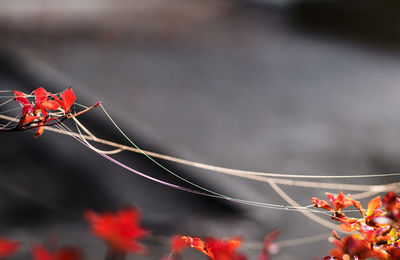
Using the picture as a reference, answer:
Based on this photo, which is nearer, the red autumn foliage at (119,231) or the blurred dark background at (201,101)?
the red autumn foliage at (119,231)

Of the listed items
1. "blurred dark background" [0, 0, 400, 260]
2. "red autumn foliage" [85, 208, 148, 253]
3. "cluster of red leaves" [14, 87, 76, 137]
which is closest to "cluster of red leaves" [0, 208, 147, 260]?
"red autumn foliage" [85, 208, 148, 253]

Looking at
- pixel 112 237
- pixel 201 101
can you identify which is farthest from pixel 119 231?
pixel 201 101


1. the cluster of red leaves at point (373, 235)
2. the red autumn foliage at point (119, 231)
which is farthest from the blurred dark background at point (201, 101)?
the red autumn foliage at point (119, 231)

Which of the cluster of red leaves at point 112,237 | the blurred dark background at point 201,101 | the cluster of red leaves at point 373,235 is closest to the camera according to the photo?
the cluster of red leaves at point 112,237

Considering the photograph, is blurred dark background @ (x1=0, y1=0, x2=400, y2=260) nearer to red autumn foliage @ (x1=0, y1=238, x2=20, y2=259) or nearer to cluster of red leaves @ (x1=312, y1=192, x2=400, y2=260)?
cluster of red leaves @ (x1=312, y1=192, x2=400, y2=260)

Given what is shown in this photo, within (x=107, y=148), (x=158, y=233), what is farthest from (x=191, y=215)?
(x=107, y=148)

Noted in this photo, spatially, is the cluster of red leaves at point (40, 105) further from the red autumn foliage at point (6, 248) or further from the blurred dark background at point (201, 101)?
the blurred dark background at point (201, 101)

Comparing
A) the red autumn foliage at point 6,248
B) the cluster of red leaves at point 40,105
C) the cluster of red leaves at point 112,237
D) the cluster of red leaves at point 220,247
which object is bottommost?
the cluster of red leaves at point 220,247
